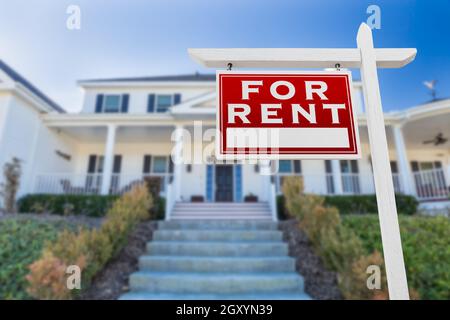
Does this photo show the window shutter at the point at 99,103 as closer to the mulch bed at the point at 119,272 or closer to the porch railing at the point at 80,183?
the porch railing at the point at 80,183

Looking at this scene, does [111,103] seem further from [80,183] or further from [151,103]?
[80,183]

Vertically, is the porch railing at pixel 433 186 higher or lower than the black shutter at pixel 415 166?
lower

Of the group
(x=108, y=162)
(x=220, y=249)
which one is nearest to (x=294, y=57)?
(x=220, y=249)

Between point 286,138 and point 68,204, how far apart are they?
9.74 metres

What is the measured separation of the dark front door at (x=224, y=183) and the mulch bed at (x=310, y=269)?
5794 mm

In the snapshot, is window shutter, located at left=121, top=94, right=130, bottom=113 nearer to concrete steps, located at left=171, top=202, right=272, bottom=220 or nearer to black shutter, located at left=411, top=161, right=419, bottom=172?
concrete steps, located at left=171, top=202, right=272, bottom=220

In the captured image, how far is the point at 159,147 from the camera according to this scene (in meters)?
13.2

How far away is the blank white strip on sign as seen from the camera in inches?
51.4

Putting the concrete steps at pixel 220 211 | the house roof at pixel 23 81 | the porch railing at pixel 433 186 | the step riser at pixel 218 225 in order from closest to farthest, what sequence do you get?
the step riser at pixel 218 225
the concrete steps at pixel 220 211
the porch railing at pixel 433 186
the house roof at pixel 23 81

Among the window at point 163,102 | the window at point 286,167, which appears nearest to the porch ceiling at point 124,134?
the window at point 163,102

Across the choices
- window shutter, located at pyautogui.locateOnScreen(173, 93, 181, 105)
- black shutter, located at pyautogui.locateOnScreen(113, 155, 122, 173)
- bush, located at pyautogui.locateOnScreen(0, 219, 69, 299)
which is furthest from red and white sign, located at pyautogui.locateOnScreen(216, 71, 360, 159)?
window shutter, located at pyautogui.locateOnScreen(173, 93, 181, 105)

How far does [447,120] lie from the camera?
33.2ft

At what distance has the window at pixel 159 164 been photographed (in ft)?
42.5
